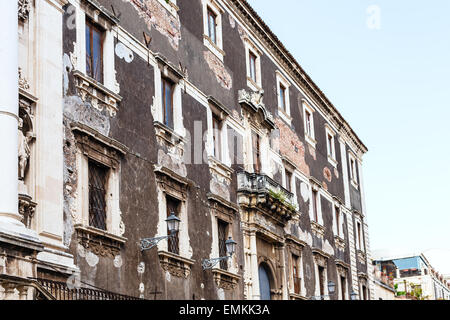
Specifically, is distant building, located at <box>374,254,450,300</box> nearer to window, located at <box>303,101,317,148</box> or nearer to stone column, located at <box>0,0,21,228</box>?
window, located at <box>303,101,317,148</box>

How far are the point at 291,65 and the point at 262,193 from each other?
29.2 ft

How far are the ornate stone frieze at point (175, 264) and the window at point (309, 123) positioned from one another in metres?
14.1

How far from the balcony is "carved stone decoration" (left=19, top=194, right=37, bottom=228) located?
34.8 feet

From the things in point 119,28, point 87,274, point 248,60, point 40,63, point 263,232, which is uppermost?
point 248,60

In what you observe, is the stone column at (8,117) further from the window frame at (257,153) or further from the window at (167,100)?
the window frame at (257,153)

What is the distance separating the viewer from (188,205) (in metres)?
20.4

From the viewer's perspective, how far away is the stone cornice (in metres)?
27.2

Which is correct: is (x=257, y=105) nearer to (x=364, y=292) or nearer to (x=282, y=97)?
(x=282, y=97)

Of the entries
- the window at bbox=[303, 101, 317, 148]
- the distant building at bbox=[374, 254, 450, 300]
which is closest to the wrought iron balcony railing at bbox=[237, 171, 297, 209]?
the window at bbox=[303, 101, 317, 148]

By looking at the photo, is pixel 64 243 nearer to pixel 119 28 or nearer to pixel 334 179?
pixel 119 28

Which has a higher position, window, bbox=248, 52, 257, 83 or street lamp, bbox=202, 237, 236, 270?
window, bbox=248, 52, 257, 83

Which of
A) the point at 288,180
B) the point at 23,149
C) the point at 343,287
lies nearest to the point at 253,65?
the point at 288,180

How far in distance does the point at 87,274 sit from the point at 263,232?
10.0 meters
